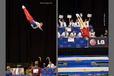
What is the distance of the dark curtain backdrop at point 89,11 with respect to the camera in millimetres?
4883

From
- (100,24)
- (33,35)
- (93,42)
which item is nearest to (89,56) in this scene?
(93,42)

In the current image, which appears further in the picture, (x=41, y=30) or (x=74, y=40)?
(x=74, y=40)

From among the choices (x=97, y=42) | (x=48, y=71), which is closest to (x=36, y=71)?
(x=48, y=71)

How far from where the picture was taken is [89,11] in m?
5.00

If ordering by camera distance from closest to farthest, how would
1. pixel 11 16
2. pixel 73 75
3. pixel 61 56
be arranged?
pixel 11 16, pixel 73 75, pixel 61 56

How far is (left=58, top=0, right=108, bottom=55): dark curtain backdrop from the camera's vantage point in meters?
4.88

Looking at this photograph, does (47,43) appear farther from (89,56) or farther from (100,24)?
(100,24)

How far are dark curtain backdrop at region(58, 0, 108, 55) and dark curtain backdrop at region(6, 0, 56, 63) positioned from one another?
2.38 ft

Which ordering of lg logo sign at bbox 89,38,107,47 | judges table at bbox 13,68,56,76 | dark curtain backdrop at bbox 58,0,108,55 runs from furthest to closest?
1. dark curtain backdrop at bbox 58,0,108,55
2. lg logo sign at bbox 89,38,107,47
3. judges table at bbox 13,68,56,76

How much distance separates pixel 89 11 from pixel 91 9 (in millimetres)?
64

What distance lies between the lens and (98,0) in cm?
493

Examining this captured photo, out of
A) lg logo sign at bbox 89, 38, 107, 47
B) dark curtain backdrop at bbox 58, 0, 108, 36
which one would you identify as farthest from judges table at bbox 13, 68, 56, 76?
dark curtain backdrop at bbox 58, 0, 108, 36

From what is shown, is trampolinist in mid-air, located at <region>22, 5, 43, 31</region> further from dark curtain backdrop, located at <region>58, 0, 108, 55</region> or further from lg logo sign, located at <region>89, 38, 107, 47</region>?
lg logo sign, located at <region>89, 38, 107, 47</region>

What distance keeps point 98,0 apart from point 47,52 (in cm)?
173
